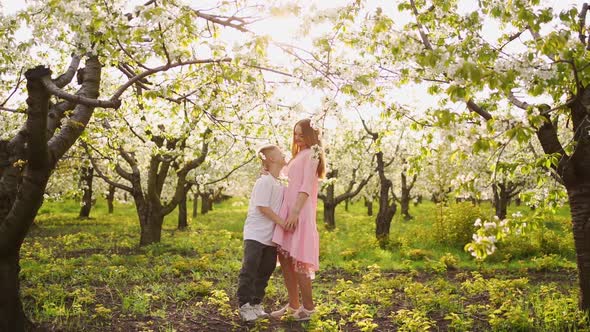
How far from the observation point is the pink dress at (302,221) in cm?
585

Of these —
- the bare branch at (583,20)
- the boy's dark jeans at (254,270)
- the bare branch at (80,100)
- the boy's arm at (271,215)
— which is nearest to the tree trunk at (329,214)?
the boy's dark jeans at (254,270)

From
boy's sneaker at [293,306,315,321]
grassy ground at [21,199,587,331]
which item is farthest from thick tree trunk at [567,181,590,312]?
boy's sneaker at [293,306,315,321]

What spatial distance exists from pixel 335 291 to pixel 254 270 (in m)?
2.81

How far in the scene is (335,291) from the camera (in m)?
8.34

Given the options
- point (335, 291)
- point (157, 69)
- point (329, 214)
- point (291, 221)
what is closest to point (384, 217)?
point (329, 214)

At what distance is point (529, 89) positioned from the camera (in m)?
3.88

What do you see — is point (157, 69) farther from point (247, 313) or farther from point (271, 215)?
point (247, 313)

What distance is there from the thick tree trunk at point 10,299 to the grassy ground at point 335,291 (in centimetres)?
51

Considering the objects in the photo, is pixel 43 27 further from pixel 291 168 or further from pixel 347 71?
pixel 347 71

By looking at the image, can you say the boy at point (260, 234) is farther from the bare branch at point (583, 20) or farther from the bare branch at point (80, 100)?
the bare branch at point (583, 20)

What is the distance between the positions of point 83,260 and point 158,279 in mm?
4198

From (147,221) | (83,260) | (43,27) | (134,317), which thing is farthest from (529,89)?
(147,221)

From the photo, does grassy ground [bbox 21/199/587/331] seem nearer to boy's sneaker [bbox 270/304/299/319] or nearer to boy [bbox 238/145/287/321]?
boy's sneaker [bbox 270/304/299/319]

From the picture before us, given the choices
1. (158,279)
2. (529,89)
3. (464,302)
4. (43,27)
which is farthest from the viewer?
(158,279)
